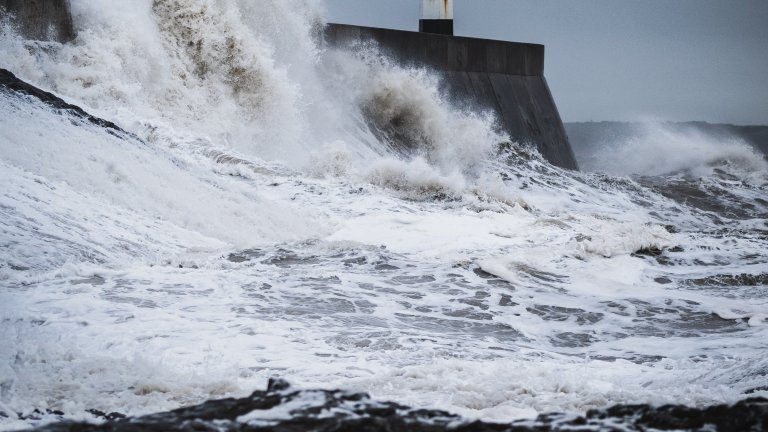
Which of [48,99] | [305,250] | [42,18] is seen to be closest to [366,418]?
[305,250]

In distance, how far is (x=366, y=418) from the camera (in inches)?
88.7

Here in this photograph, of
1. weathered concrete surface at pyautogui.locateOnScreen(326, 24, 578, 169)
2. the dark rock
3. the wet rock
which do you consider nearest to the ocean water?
the dark rock

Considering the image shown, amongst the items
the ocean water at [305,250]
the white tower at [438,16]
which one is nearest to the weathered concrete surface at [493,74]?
the ocean water at [305,250]

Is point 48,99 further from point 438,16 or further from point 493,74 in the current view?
point 438,16

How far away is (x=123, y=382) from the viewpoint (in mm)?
3389

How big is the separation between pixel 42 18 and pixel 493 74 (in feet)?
27.9

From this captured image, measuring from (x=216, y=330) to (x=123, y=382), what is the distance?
1.05 meters

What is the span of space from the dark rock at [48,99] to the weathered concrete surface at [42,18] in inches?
61.4

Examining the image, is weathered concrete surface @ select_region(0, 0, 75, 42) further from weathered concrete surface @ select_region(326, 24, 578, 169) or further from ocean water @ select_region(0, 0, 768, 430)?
weathered concrete surface @ select_region(326, 24, 578, 169)

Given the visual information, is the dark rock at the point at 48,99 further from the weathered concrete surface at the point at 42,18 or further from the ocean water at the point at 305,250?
the weathered concrete surface at the point at 42,18

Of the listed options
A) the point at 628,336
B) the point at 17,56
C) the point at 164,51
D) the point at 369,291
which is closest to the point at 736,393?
the point at 628,336

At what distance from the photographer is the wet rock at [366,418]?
2.21 metres

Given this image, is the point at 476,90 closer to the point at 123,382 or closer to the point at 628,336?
the point at 628,336

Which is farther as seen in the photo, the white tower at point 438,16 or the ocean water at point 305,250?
the white tower at point 438,16
